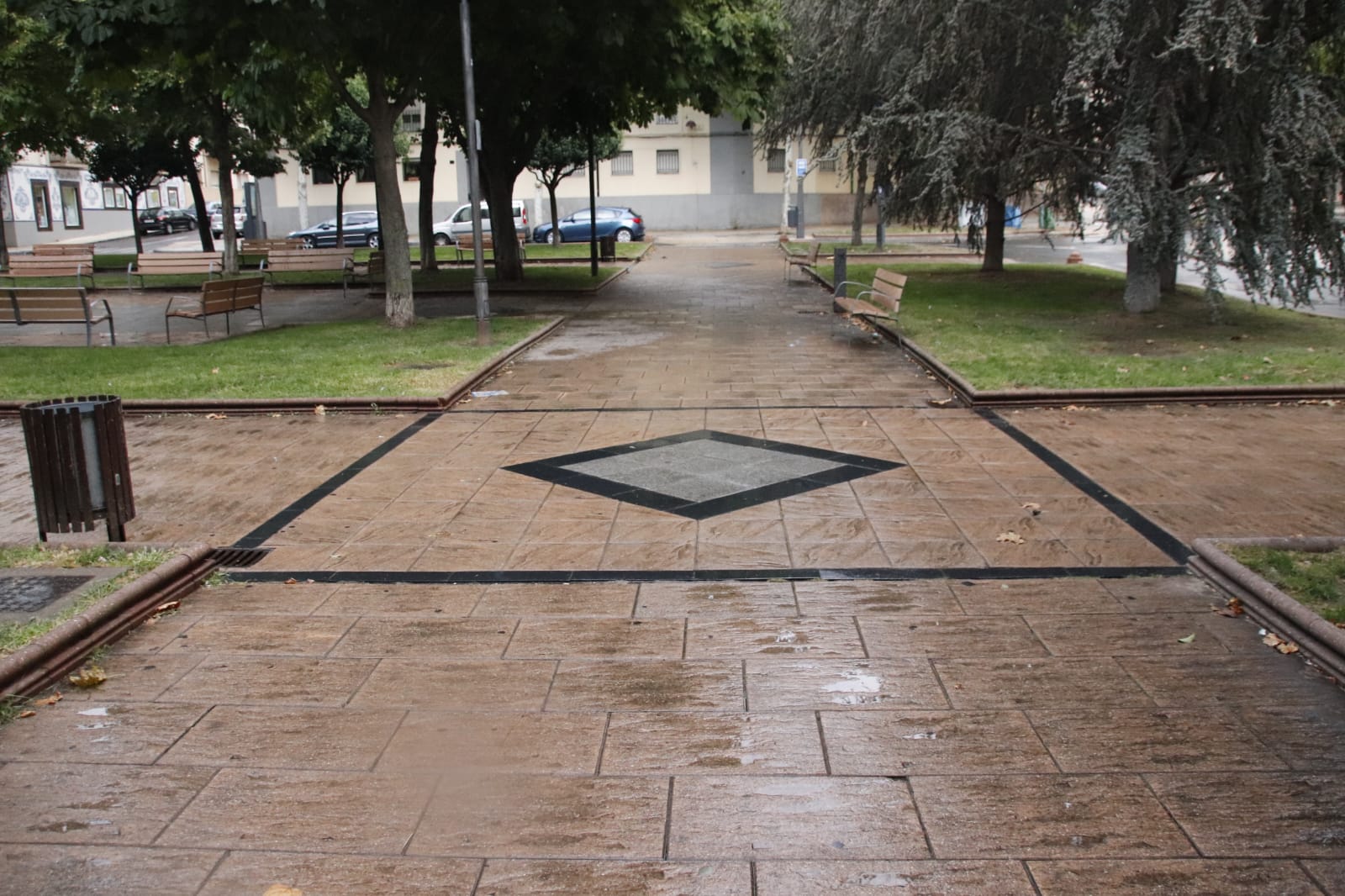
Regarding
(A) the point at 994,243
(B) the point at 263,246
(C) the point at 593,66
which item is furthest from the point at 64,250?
(A) the point at 994,243

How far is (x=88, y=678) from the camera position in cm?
438

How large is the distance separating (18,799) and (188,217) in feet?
188

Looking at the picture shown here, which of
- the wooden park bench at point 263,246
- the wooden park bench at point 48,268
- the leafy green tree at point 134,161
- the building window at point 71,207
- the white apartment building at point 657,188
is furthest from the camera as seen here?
the white apartment building at point 657,188

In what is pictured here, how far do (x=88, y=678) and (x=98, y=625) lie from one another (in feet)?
1.66

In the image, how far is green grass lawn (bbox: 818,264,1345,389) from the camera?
34.0 ft

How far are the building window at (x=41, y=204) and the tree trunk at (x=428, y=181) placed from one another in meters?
28.0

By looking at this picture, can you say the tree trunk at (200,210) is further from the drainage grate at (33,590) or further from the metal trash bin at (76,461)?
the drainage grate at (33,590)

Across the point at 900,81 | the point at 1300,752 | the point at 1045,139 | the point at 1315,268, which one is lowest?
the point at 1300,752

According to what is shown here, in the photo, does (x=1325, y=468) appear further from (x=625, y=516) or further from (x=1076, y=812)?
(x=1076, y=812)

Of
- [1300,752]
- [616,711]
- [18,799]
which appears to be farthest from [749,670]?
[18,799]

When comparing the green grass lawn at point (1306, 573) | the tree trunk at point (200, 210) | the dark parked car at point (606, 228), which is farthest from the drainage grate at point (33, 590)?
the dark parked car at point (606, 228)

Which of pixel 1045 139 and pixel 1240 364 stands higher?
pixel 1045 139

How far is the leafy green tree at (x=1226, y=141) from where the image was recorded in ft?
40.2

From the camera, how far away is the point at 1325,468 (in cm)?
734
